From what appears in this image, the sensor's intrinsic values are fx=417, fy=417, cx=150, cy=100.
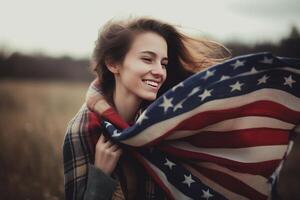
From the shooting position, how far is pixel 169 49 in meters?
3.31

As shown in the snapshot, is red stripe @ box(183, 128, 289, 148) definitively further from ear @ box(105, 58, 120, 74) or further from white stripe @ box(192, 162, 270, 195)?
ear @ box(105, 58, 120, 74)

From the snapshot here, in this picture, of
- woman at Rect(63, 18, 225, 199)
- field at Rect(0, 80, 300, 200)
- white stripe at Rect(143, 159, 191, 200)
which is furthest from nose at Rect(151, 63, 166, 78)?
field at Rect(0, 80, 300, 200)

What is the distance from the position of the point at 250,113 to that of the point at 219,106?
219 mm

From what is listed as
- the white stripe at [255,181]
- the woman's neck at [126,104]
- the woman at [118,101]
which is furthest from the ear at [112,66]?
the white stripe at [255,181]

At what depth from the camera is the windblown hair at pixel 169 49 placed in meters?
3.09

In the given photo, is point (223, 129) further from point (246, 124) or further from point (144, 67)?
point (144, 67)

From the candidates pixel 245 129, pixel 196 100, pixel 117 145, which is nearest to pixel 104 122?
pixel 117 145

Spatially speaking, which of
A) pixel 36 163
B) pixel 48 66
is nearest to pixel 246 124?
pixel 36 163

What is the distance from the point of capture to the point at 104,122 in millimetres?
2785

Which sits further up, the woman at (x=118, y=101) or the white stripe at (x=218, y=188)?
the woman at (x=118, y=101)

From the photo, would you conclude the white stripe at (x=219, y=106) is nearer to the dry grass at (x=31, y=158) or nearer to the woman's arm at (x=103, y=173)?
the woman's arm at (x=103, y=173)

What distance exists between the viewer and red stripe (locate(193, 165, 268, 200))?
2.73 metres

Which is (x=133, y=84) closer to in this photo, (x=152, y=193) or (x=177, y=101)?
(x=177, y=101)

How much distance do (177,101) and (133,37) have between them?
0.67 meters
